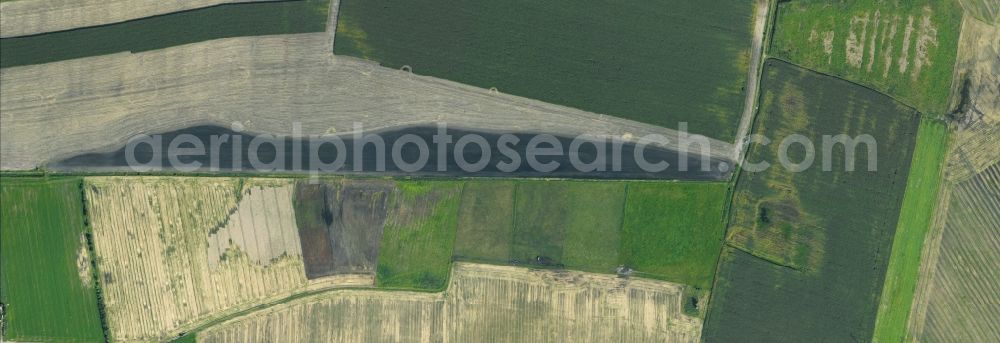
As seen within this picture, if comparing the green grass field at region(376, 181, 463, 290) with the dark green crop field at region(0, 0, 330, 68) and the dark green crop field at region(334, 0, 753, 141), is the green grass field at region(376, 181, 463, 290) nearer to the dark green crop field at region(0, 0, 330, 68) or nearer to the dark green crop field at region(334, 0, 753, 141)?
the dark green crop field at region(334, 0, 753, 141)

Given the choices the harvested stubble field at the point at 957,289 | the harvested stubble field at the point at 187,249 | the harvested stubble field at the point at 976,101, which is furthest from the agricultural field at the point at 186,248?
the harvested stubble field at the point at 976,101

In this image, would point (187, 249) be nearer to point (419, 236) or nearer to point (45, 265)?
point (45, 265)

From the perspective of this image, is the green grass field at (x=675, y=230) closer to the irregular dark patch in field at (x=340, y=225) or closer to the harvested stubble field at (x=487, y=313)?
the harvested stubble field at (x=487, y=313)

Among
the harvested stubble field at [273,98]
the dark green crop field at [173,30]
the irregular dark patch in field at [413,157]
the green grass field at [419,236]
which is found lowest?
the green grass field at [419,236]

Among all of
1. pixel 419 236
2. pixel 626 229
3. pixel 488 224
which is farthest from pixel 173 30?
pixel 626 229

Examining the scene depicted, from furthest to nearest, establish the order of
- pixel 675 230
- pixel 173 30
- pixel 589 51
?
pixel 173 30
pixel 589 51
pixel 675 230

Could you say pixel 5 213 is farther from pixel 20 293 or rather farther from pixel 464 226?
pixel 464 226
